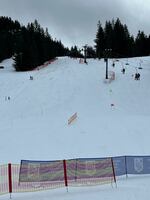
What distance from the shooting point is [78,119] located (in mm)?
39750

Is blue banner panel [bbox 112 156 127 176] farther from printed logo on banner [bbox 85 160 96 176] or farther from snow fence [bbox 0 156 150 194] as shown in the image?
printed logo on banner [bbox 85 160 96 176]

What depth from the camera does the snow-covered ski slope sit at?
1092 inches

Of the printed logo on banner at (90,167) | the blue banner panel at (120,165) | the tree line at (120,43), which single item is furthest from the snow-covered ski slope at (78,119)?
the tree line at (120,43)

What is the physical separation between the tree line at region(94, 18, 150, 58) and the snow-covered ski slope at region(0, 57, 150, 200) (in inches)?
1520

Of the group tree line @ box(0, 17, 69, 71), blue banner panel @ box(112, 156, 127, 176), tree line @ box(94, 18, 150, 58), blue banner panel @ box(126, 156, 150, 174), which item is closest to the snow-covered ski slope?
blue banner panel @ box(126, 156, 150, 174)

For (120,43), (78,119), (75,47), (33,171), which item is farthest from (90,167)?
(75,47)

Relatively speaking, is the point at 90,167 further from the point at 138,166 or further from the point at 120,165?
the point at 138,166

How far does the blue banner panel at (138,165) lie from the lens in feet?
72.2

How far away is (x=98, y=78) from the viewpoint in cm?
6200

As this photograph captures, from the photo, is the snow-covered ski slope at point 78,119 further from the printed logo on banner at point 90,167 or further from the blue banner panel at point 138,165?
the printed logo on banner at point 90,167

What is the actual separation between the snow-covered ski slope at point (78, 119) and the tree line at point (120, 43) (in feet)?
127

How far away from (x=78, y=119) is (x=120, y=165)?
18.2 meters

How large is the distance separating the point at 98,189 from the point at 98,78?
4351cm

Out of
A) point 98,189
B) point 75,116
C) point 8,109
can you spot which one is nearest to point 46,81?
point 8,109
